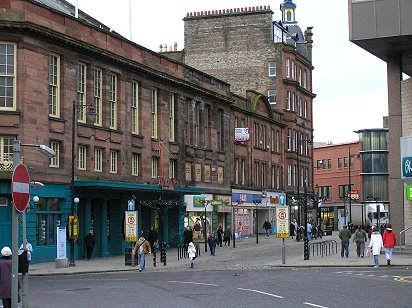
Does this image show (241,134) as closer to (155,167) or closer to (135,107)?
(155,167)

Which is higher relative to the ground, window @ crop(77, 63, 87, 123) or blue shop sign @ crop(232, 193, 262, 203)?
window @ crop(77, 63, 87, 123)

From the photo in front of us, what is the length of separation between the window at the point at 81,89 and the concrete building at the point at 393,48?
50.2ft

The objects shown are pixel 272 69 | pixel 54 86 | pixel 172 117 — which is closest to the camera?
pixel 54 86

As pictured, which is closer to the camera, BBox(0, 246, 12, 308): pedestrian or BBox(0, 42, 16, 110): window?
BBox(0, 246, 12, 308): pedestrian

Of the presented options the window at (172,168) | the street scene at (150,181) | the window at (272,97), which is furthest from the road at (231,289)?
the window at (272,97)

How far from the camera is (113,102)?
4784cm

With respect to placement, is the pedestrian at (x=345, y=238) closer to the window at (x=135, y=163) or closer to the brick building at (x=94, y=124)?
the brick building at (x=94, y=124)

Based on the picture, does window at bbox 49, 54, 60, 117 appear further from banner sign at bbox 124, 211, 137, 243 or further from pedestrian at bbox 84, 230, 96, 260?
banner sign at bbox 124, 211, 137, 243

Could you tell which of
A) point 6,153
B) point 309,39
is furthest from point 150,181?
point 309,39

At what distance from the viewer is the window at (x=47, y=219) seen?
131ft

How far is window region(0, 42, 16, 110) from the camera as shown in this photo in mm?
38938

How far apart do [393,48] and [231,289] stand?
22.8 metres

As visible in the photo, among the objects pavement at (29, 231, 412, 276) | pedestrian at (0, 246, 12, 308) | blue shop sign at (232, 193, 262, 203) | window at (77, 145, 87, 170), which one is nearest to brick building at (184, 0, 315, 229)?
blue shop sign at (232, 193, 262, 203)

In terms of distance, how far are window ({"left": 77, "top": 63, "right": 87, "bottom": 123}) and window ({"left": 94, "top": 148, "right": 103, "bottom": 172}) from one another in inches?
89.6
